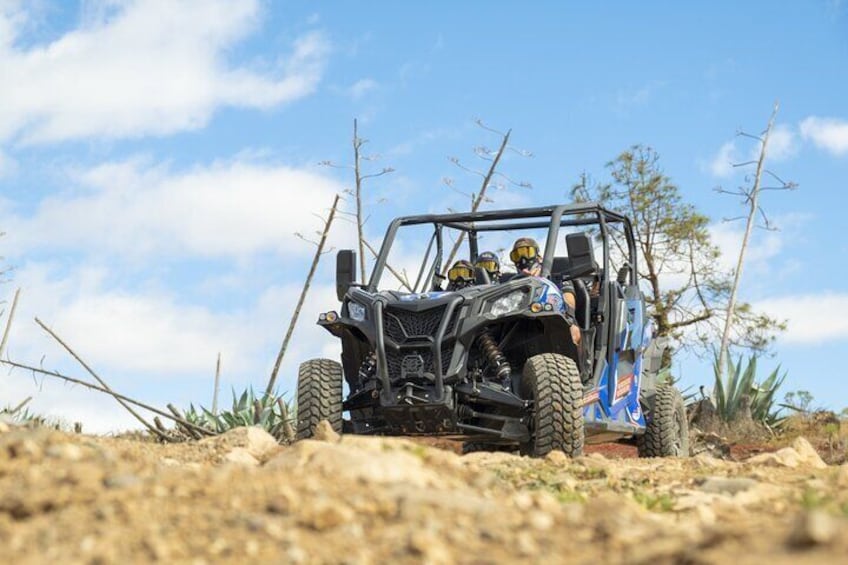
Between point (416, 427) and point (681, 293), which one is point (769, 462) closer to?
point (416, 427)

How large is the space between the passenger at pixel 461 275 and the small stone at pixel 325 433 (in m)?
1.89

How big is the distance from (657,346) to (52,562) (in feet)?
36.3

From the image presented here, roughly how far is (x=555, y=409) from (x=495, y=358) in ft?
2.63

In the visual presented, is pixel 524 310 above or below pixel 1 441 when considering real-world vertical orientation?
above

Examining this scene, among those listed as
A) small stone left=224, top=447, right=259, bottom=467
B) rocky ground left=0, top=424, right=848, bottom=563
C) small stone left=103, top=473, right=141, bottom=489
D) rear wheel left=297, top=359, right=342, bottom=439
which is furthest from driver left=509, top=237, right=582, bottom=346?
small stone left=103, top=473, right=141, bottom=489

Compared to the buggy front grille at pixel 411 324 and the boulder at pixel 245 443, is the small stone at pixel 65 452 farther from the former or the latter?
the buggy front grille at pixel 411 324

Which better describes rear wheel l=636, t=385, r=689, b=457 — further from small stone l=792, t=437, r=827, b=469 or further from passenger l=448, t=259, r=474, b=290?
passenger l=448, t=259, r=474, b=290

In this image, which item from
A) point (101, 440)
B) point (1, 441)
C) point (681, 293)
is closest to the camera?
point (1, 441)

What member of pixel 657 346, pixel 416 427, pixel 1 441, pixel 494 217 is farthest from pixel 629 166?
pixel 1 441

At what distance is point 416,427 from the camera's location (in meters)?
10.4

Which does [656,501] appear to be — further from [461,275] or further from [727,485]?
[461,275]

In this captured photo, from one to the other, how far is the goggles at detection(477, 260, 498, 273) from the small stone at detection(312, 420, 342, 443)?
2.23 m

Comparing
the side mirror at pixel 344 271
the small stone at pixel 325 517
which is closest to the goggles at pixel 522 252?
the side mirror at pixel 344 271

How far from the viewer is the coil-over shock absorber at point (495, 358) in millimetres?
10438
